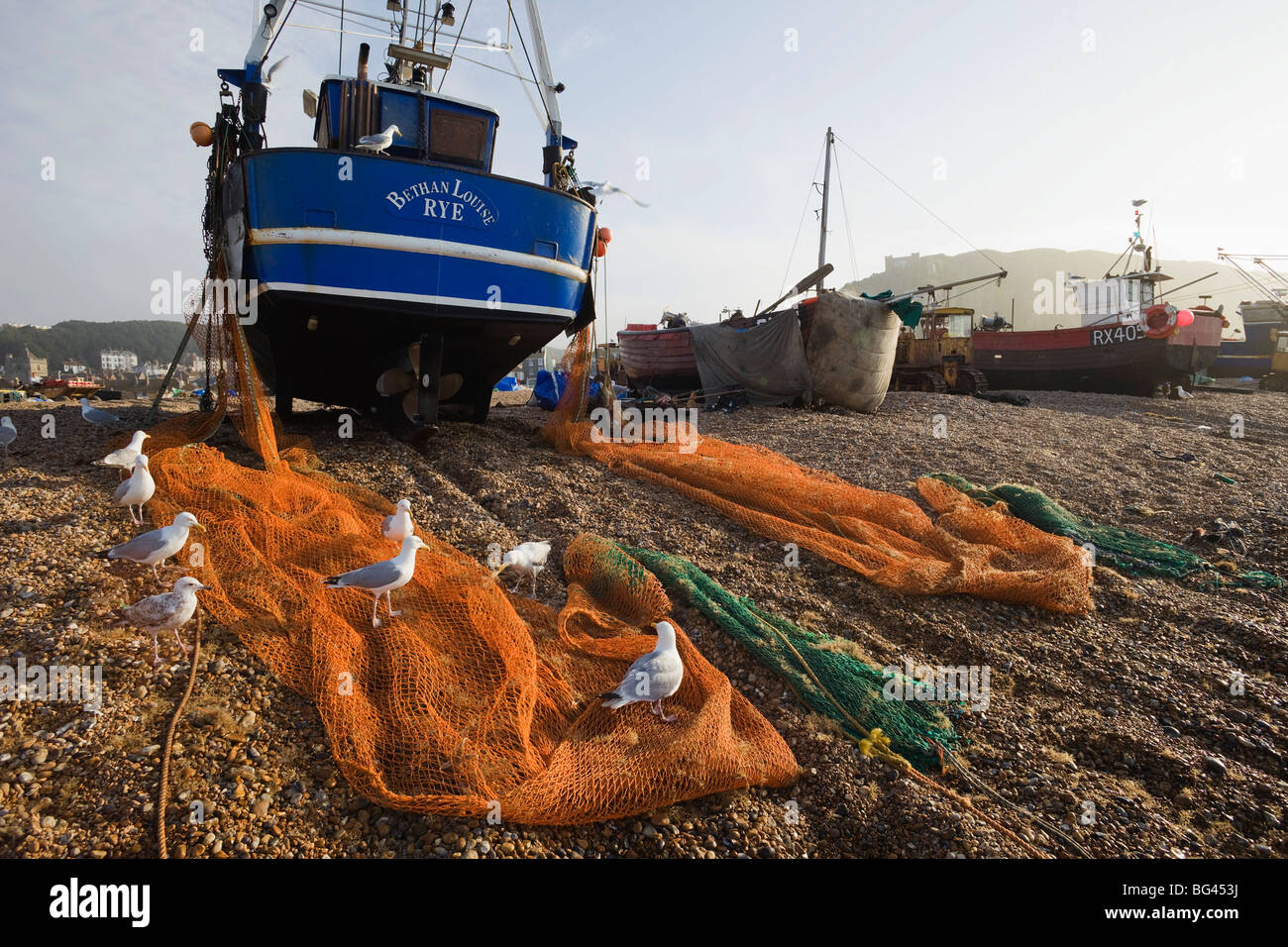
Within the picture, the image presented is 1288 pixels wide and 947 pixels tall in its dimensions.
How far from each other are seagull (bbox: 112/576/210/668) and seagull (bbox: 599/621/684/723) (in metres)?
1.84

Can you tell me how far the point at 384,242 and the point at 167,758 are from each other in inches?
199

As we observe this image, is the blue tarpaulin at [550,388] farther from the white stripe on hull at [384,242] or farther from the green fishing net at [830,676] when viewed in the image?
the green fishing net at [830,676]

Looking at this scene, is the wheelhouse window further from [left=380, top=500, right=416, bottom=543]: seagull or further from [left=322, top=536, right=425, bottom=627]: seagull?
[left=322, top=536, right=425, bottom=627]: seagull

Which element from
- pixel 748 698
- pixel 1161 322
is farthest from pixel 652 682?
pixel 1161 322

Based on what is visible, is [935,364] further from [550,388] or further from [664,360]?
[550,388]

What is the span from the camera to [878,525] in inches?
216

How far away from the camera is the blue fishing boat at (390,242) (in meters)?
6.06

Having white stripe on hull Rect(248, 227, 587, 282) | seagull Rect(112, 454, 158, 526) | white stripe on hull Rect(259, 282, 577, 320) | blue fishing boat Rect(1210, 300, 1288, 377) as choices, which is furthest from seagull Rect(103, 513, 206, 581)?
blue fishing boat Rect(1210, 300, 1288, 377)

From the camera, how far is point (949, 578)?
4520mm

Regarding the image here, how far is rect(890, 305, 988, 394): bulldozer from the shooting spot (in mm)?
17859

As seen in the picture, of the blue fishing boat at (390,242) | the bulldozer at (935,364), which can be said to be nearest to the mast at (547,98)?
→ the blue fishing boat at (390,242)

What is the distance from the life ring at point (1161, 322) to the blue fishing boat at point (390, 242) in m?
16.9
